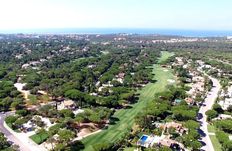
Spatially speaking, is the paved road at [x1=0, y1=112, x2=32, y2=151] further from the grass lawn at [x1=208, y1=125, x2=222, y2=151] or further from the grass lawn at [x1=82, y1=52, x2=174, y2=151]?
Result: the grass lawn at [x1=208, y1=125, x2=222, y2=151]

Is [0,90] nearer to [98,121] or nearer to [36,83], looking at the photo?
[36,83]

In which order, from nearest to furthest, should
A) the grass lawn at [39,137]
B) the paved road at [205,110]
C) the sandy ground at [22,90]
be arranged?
the paved road at [205,110]
the grass lawn at [39,137]
the sandy ground at [22,90]

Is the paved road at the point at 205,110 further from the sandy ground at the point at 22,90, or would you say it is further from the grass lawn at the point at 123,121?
the sandy ground at the point at 22,90

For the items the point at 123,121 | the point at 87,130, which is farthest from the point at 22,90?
the point at 123,121

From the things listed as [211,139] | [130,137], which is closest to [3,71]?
[130,137]

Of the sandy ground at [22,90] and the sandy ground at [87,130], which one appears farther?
the sandy ground at [22,90]

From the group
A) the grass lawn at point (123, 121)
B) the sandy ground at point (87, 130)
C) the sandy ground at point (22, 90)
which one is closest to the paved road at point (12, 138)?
the sandy ground at point (87, 130)
